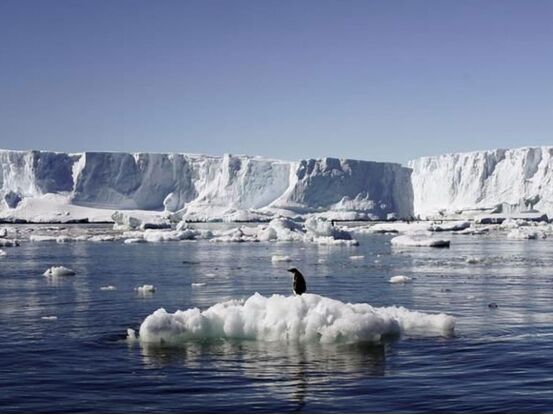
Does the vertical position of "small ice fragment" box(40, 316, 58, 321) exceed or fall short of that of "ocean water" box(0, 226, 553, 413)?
it exceeds it

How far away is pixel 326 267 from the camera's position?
109ft

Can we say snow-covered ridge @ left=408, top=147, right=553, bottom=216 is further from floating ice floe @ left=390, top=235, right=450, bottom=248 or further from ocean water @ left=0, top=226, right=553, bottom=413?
ocean water @ left=0, top=226, right=553, bottom=413

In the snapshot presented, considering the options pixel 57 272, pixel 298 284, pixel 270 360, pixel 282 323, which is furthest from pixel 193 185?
pixel 270 360

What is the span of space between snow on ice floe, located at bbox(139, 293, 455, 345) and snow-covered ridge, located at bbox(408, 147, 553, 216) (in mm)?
101657

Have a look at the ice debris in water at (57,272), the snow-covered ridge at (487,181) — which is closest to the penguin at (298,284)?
the ice debris in water at (57,272)

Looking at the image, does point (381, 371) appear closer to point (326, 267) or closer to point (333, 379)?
point (333, 379)

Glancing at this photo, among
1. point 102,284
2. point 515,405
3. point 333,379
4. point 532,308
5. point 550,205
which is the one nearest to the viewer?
point 515,405

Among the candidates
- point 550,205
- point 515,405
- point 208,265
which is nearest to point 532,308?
point 515,405

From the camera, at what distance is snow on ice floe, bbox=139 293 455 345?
46.5 ft

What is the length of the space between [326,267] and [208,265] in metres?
5.12

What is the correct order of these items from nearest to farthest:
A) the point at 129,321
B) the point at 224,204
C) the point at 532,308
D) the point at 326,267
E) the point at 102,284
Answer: the point at 129,321
the point at 532,308
the point at 102,284
the point at 326,267
the point at 224,204

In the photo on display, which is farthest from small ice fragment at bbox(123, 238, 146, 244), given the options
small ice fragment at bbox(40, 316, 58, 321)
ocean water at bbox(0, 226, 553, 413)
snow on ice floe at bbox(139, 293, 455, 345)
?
snow on ice floe at bbox(139, 293, 455, 345)

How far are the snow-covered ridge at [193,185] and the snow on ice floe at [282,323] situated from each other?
336 ft

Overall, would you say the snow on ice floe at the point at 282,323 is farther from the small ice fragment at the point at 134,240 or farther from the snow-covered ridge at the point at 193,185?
the snow-covered ridge at the point at 193,185
